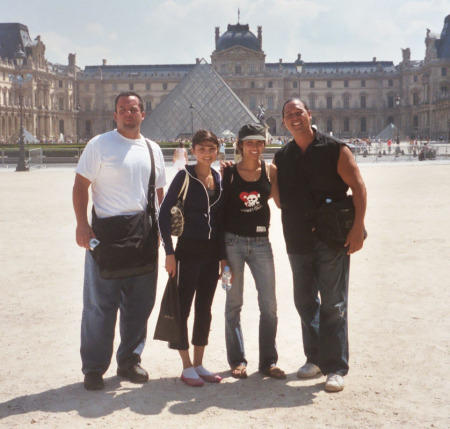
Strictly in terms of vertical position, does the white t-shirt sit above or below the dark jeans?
above

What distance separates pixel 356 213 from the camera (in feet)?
12.6

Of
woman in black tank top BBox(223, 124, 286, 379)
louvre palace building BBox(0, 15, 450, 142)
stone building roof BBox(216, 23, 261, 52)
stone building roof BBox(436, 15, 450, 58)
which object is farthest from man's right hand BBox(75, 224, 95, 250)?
stone building roof BBox(436, 15, 450, 58)

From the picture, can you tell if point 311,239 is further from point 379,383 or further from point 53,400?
point 53,400

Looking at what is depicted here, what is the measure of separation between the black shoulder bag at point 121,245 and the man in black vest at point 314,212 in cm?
91

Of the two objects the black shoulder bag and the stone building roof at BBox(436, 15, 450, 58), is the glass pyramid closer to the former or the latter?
the black shoulder bag

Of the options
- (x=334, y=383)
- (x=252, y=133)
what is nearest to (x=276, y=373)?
(x=334, y=383)

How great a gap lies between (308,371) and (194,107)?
139 feet

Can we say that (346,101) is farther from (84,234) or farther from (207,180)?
(84,234)

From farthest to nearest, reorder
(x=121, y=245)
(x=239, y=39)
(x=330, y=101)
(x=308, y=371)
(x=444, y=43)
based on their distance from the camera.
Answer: (x=330, y=101), (x=239, y=39), (x=444, y=43), (x=308, y=371), (x=121, y=245)

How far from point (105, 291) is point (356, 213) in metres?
1.60

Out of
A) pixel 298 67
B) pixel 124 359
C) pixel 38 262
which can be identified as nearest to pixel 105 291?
pixel 124 359

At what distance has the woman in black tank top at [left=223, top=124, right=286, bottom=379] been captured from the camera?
12.9 feet

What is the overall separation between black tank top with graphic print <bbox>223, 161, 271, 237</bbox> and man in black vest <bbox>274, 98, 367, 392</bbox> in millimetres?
138

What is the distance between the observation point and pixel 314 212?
3920 millimetres
